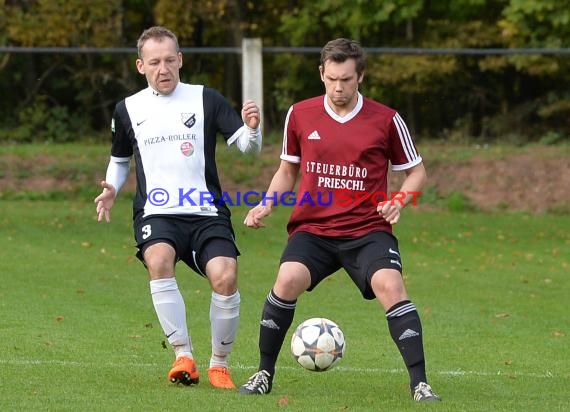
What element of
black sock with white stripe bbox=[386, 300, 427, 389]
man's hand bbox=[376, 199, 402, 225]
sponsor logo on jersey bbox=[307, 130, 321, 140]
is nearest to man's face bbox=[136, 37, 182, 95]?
sponsor logo on jersey bbox=[307, 130, 321, 140]

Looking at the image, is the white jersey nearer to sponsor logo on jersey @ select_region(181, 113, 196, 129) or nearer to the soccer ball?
sponsor logo on jersey @ select_region(181, 113, 196, 129)

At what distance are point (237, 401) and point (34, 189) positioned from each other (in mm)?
14577

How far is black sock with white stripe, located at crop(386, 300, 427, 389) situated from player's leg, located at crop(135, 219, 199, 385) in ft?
4.15

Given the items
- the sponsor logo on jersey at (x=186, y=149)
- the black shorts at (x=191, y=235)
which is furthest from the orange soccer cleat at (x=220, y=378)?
the sponsor logo on jersey at (x=186, y=149)

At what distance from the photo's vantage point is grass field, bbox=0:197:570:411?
7.44m

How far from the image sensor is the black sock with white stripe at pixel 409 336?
284 inches

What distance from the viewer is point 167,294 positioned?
769 centimetres

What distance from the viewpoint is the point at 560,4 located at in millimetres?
23688

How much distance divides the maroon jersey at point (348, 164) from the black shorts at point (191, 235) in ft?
1.63

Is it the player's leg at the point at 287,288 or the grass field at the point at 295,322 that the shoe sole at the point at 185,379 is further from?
the player's leg at the point at 287,288

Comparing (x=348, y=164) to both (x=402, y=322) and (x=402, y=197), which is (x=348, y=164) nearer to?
(x=402, y=197)

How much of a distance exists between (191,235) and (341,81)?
4.34 ft

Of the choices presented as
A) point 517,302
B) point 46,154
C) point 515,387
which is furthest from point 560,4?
point 515,387

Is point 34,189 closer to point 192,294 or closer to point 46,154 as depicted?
point 46,154
